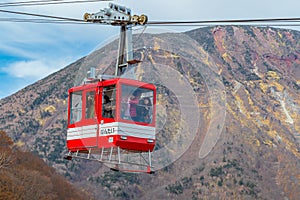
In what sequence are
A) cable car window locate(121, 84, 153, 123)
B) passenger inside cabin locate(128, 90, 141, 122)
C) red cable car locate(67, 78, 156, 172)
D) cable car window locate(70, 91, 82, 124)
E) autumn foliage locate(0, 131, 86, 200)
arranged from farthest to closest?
autumn foliage locate(0, 131, 86, 200) < cable car window locate(70, 91, 82, 124) < passenger inside cabin locate(128, 90, 141, 122) < cable car window locate(121, 84, 153, 123) < red cable car locate(67, 78, 156, 172)

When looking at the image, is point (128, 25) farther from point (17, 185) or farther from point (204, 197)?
point (204, 197)

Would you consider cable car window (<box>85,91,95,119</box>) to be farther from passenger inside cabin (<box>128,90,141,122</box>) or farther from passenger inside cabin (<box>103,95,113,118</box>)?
passenger inside cabin (<box>128,90,141,122</box>)

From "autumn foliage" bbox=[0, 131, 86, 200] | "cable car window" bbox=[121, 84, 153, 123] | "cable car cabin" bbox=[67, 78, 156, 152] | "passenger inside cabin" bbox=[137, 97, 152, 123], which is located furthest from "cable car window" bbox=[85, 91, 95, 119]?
"autumn foliage" bbox=[0, 131, 86, 200]

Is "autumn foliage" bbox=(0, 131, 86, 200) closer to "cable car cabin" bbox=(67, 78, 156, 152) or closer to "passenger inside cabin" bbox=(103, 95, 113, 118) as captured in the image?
"cable car cabin" bbox=(67, 78, 156, 152)

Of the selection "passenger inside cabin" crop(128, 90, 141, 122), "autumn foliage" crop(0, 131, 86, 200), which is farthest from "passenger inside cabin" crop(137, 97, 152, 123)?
"autumn foliage" crop(0, 131, 86, 200)

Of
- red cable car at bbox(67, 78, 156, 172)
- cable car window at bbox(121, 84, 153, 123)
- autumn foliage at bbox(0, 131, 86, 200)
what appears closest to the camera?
red cable car at bbox(67, 78, 156, 172)

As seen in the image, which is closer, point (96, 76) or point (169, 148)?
point (96, 76)

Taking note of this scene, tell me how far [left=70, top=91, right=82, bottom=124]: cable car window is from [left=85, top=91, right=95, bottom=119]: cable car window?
52 centimetres

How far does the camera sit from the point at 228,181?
196m

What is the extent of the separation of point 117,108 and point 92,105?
129 cm

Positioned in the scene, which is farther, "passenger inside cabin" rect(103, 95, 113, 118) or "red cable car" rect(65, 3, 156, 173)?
"passenger inside cabin" rect(103, 95, 113, 118)

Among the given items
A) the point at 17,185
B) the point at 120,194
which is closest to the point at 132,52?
the point at 17,185

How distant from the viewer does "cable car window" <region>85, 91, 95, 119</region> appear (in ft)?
70.5

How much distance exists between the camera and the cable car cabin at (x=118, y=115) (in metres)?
20.6
